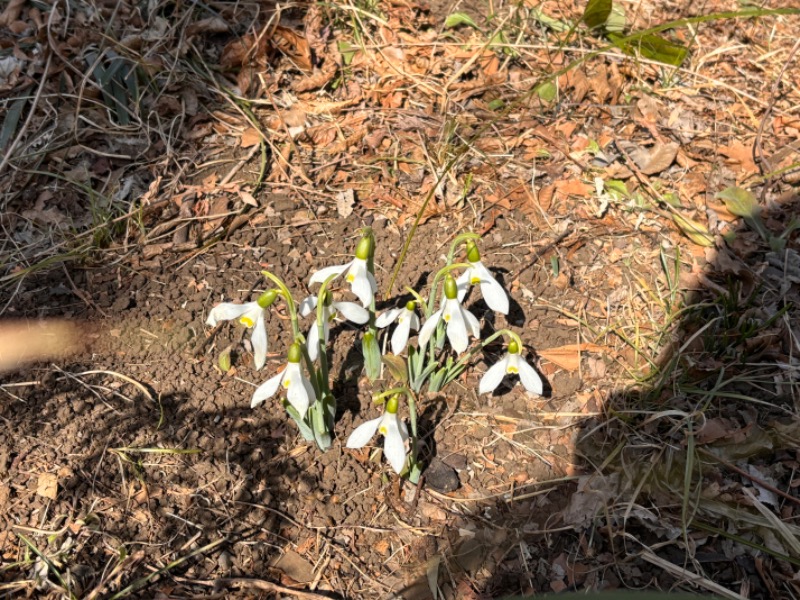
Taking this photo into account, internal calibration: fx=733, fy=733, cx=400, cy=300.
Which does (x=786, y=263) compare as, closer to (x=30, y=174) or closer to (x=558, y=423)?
(x=558, y=423)

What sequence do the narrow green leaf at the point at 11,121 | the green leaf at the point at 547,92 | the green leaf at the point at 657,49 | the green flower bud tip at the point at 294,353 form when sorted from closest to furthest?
the green flower bud tip at the point at 294,353 → the narrow green leaf at the point at 11,121 → the green leaf at the point at 547,92 → the green leaf at the point at 657,49

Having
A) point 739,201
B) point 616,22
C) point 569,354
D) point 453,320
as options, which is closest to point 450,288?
point 453,320

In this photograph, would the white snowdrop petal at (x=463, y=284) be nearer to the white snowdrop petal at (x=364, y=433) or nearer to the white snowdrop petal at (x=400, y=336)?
the white snowdrop petal at (x=400, y=336)

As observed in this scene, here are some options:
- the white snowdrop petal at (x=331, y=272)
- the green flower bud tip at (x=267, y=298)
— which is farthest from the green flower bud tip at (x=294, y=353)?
the white snowdrop petal at (x=331, y=272)

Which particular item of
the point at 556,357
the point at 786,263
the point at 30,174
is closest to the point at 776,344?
the point at 786,263

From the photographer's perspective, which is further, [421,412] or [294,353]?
[421,412]

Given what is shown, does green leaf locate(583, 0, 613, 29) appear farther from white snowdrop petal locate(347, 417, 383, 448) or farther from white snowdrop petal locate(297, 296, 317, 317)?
white snowdrop petal locate(347, 417, 383, 448)

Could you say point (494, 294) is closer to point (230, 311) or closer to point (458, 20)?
point (230, 311)

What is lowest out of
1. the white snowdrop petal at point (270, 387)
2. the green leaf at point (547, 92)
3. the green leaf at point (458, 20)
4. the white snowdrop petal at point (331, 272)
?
the white snowdrop petal at point (270, 387)
